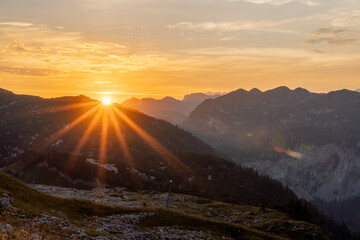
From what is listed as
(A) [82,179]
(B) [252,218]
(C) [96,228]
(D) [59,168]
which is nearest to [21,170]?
(D) [59,168]

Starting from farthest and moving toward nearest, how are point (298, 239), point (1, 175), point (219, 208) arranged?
point (219, 208) → point (298, 239) → point (1, 175)

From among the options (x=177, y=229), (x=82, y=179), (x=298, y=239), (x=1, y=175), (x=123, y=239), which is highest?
(x=1, y=175)

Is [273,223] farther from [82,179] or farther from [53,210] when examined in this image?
[82,179]

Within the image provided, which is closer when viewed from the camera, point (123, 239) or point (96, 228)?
point (123, 239)

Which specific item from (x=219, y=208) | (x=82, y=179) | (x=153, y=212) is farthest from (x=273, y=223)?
(x=82, y=179)

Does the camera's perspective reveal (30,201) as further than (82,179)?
No

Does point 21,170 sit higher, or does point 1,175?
point 1,175

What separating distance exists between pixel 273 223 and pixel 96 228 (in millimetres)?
55071

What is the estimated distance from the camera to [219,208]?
376ft

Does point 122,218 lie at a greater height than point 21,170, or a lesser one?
greater

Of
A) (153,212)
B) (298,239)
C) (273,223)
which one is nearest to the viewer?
(153,212)

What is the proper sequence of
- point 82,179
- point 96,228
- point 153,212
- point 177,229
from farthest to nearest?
1. point 82,179
2. point 153,212
3. point 177,229
4. point 96,228

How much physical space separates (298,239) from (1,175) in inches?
2600

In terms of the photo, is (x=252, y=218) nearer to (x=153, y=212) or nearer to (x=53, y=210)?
(x=153, y=212)
